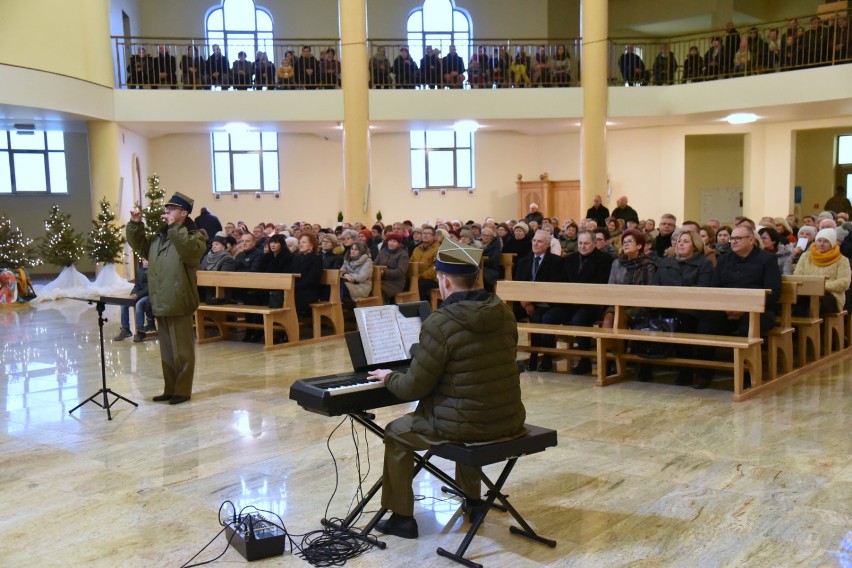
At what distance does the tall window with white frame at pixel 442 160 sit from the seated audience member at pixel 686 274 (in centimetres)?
1456

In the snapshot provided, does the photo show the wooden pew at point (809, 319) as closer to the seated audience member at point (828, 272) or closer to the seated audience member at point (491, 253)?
the seated audience member at point (828, 272)

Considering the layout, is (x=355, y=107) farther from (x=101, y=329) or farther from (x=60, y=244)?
(x=101, y=329)

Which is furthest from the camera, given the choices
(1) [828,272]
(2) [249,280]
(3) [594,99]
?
(3) [594,99]

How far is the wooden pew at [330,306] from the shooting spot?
944 cm

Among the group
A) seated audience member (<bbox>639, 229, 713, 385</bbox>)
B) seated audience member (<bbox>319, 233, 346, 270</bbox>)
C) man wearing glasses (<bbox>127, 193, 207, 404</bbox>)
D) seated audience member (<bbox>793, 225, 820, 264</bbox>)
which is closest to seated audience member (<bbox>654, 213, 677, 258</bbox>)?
seated audience member (<bbox>793, 225, 820, 264</bbox>)

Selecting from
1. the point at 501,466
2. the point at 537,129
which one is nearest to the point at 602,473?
the point at 501,466

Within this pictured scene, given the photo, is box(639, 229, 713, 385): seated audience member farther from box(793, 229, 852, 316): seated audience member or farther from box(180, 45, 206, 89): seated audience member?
box(180, 45, 206, 89): seated audience member

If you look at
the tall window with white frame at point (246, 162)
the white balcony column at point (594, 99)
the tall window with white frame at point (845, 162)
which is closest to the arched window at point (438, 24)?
the tall window with white frame at point (246, 162)

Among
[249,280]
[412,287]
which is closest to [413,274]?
[412,287]

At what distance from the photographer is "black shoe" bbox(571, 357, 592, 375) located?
7.43m

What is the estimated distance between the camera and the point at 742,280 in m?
6.77

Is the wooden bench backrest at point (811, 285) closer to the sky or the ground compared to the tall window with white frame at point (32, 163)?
closer to the ground

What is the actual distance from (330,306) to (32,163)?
13.8 meters

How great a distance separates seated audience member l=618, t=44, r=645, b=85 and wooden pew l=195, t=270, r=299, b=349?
34.8 feet
